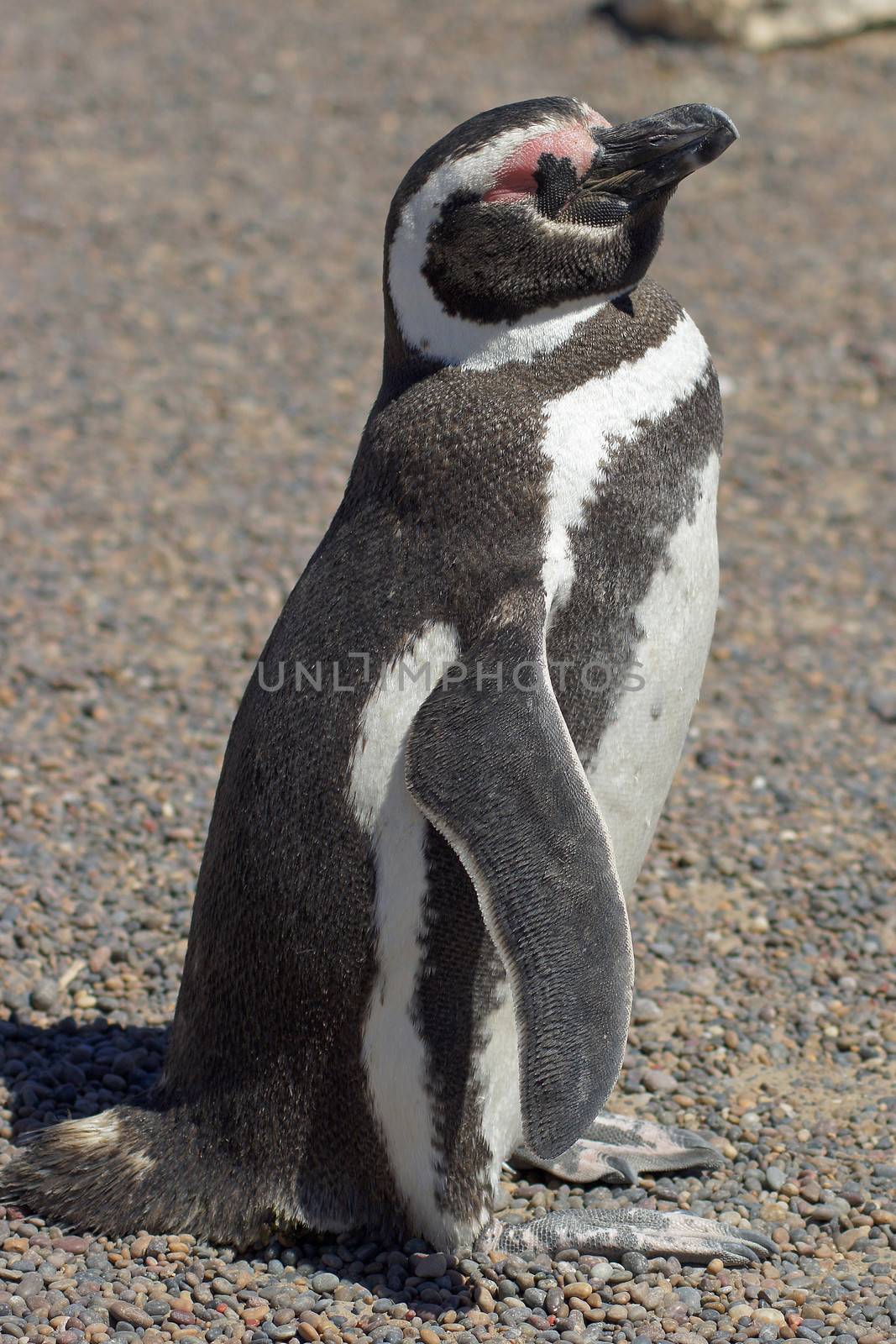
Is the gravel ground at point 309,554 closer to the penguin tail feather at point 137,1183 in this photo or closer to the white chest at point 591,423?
the penguin tail feather at point 137,1183

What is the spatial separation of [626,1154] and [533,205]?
1.95 metres

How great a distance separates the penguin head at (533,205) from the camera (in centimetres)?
281

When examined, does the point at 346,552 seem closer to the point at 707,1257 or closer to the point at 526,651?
the point at 526,651

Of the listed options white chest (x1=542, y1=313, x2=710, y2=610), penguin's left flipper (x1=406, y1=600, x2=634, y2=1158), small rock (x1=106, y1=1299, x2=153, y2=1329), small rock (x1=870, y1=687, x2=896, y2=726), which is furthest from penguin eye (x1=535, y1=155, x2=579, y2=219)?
small rock (x1=870, y1=687, x2=896, y2=726)

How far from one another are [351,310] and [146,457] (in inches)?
78.2

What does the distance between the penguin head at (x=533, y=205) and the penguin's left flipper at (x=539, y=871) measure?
2.04 ft

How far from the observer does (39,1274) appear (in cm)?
294

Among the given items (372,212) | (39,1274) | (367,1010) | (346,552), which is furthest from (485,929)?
(372,212)

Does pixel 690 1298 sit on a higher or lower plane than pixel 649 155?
lower

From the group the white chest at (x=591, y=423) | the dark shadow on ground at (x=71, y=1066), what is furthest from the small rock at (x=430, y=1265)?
the white chest at (x=591, y=423)

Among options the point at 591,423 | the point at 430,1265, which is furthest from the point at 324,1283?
the point at 591,423

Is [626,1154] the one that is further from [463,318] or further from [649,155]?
[649,155]

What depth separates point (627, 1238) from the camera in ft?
10.1

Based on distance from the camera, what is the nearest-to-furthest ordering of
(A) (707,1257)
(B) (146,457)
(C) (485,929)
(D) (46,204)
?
(C) (485,929) → (A) (707,1257) → (B) (146,457) → (D) (46,204)
